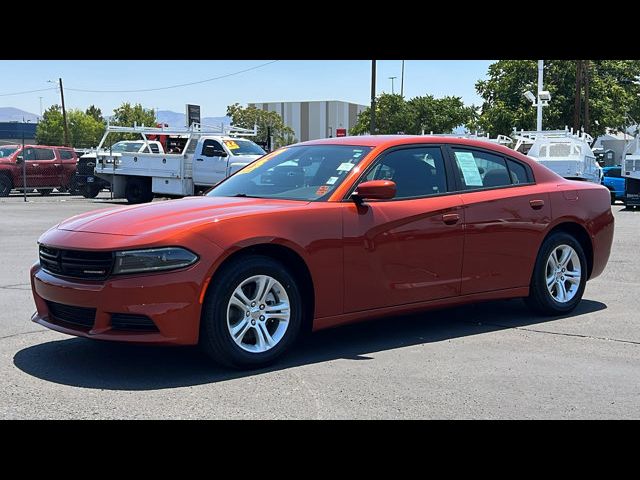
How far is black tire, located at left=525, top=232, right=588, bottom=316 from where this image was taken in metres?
7.07

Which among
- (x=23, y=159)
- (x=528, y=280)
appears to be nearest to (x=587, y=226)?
(x=528, y=280)

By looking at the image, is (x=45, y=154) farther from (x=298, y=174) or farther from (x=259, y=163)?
(x=298, y=174)

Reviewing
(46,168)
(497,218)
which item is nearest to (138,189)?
(46,168)

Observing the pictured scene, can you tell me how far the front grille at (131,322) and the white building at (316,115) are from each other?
389 feet

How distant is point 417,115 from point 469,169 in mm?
58182

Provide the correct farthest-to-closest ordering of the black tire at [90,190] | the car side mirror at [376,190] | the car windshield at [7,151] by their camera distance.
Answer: the car windshield at [7,151] < the black tire at [90,190] < the car side mirror at [376,190]

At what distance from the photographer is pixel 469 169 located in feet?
22.2

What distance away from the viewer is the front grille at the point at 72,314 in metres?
5.14

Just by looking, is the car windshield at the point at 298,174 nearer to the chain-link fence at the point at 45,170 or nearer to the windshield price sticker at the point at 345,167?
the windshield price sticker at the point at 345,167

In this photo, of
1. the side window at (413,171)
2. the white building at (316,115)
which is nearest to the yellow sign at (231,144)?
the side window at (413,171)

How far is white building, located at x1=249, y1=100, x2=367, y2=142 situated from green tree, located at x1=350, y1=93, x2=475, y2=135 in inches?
2240

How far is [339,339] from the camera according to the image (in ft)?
20.9

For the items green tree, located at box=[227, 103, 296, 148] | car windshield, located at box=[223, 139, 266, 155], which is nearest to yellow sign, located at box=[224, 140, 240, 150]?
car windshield, located at box=[223, 139, 266, 155]
